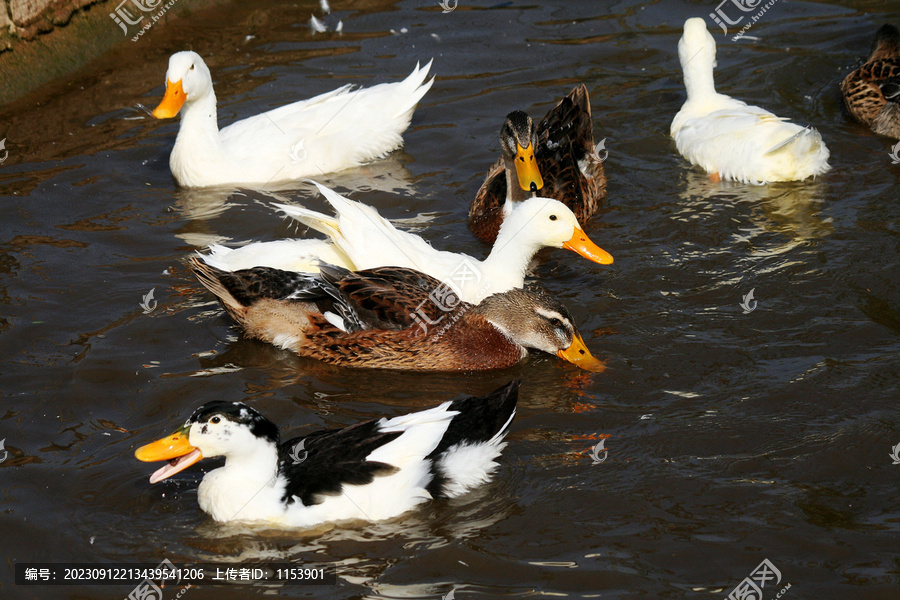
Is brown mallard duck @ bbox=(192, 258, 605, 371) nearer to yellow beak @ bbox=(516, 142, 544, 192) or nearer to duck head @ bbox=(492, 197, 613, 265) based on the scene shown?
duck head @ bbox=(492, 197, 613, 265)

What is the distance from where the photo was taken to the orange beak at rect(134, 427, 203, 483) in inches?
185

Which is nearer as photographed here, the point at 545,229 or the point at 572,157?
the point at 545,229

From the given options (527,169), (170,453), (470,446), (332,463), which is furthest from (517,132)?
(170,453)

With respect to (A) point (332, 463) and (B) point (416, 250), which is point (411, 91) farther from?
(A) point (332, 463)

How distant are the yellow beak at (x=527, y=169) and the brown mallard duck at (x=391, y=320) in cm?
163

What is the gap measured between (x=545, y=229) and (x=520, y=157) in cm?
125

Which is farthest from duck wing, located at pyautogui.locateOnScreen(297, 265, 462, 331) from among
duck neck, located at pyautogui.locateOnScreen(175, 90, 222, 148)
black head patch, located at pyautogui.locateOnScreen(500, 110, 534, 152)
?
duck neck, located at pyautogui.locateOnScreen(175, 90, 222, 148)

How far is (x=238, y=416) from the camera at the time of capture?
15.2 feet

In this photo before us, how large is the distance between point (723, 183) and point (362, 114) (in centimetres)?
333

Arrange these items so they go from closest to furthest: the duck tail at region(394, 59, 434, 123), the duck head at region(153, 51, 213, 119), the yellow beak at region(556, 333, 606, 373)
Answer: the yellow beak at region(556, 333, 606, 373), the duck head at region(153, 51, 213, 119), the duck tail at region(394, 59, 434, 123)

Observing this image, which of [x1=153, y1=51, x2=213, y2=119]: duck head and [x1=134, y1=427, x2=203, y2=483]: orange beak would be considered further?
[x1=153, y1=51, x2=213, y2=119]: duck head

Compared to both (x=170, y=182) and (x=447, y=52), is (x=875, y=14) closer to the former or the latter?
(x=447, y=52)

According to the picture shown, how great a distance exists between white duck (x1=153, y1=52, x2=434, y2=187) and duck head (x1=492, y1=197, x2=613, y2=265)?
108 inches

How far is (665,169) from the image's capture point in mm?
8680
